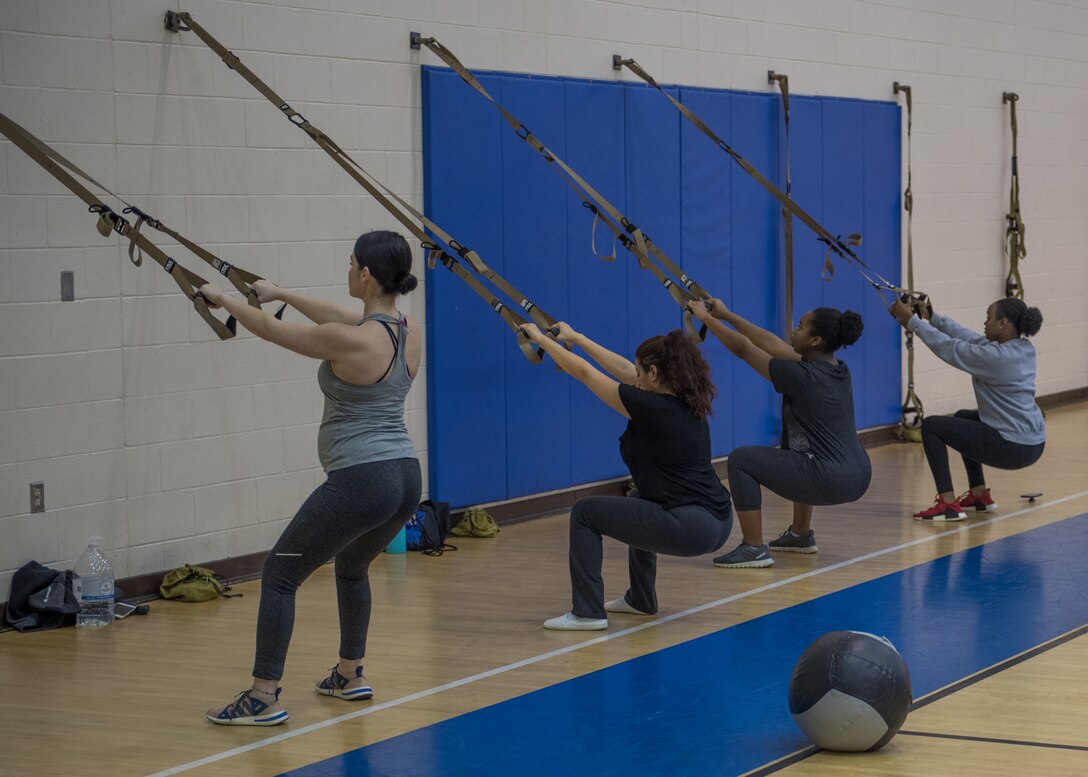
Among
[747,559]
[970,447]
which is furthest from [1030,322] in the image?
[747,559]

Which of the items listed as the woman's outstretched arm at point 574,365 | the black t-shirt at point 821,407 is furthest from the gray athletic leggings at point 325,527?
the black t-shirt at point 821,407

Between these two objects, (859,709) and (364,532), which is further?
(364,532)

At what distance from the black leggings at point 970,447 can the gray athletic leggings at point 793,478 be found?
118 cm

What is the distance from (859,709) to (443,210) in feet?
13.0

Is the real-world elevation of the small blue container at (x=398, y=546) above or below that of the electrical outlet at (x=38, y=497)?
below

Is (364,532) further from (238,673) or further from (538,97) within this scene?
(538,97)

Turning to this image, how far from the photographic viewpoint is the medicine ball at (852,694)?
4.14 meters

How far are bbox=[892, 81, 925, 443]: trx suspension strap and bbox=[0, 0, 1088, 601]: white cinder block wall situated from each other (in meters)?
2.52

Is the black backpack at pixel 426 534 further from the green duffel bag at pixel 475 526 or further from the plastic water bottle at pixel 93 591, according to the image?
the plastic water bottle at pixel 93 591

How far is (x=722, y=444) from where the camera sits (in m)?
9.26

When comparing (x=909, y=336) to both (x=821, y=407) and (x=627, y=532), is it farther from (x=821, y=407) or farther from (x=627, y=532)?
(x=627, y=532)

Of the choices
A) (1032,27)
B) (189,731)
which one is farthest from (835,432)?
(1032,27)

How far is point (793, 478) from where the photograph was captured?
673 centimetres

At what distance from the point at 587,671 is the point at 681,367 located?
43.6 inches
